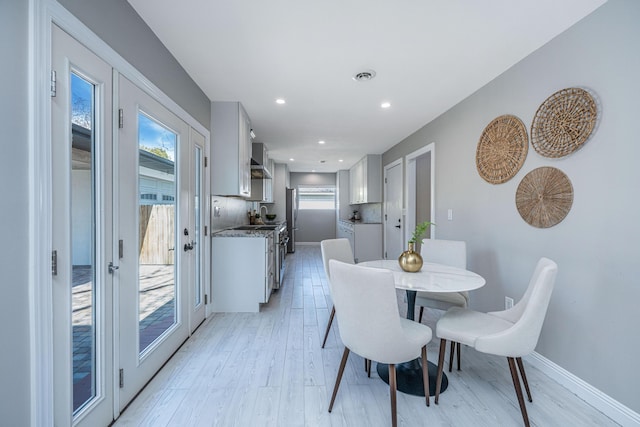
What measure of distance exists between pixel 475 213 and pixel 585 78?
1389 millimetres

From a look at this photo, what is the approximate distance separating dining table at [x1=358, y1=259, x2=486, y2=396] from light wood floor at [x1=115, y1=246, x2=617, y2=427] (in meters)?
0.08

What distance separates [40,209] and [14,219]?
8 cm

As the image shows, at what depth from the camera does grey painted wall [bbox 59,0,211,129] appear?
4.38 feet

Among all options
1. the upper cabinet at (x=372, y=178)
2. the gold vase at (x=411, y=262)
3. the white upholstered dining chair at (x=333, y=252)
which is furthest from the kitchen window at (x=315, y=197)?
the gold vase at (x=411, y=262)

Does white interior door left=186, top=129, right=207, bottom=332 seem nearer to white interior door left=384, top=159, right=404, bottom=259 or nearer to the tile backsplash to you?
the tile backsplash

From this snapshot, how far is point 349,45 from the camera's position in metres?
1.99

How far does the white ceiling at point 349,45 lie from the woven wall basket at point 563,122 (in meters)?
0.46

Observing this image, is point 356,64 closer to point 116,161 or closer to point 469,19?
point 469,19

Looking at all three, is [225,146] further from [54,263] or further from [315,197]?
[315,197]

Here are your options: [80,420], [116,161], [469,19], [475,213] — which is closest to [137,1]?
[116,161]

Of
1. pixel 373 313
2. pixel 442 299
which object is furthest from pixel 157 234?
pixel 442 299

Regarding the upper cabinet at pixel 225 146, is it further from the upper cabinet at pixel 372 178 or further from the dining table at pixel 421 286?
the upper cabinet at pixel 372 178

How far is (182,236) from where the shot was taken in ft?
7.71

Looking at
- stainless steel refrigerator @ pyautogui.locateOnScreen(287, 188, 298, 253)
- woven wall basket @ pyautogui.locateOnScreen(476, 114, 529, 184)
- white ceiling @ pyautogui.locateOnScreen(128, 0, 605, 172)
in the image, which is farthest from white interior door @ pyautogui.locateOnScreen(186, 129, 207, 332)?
stainless steel refrigerator @ pyautogui.locateOnScreen(287, 188, 298, 253)
